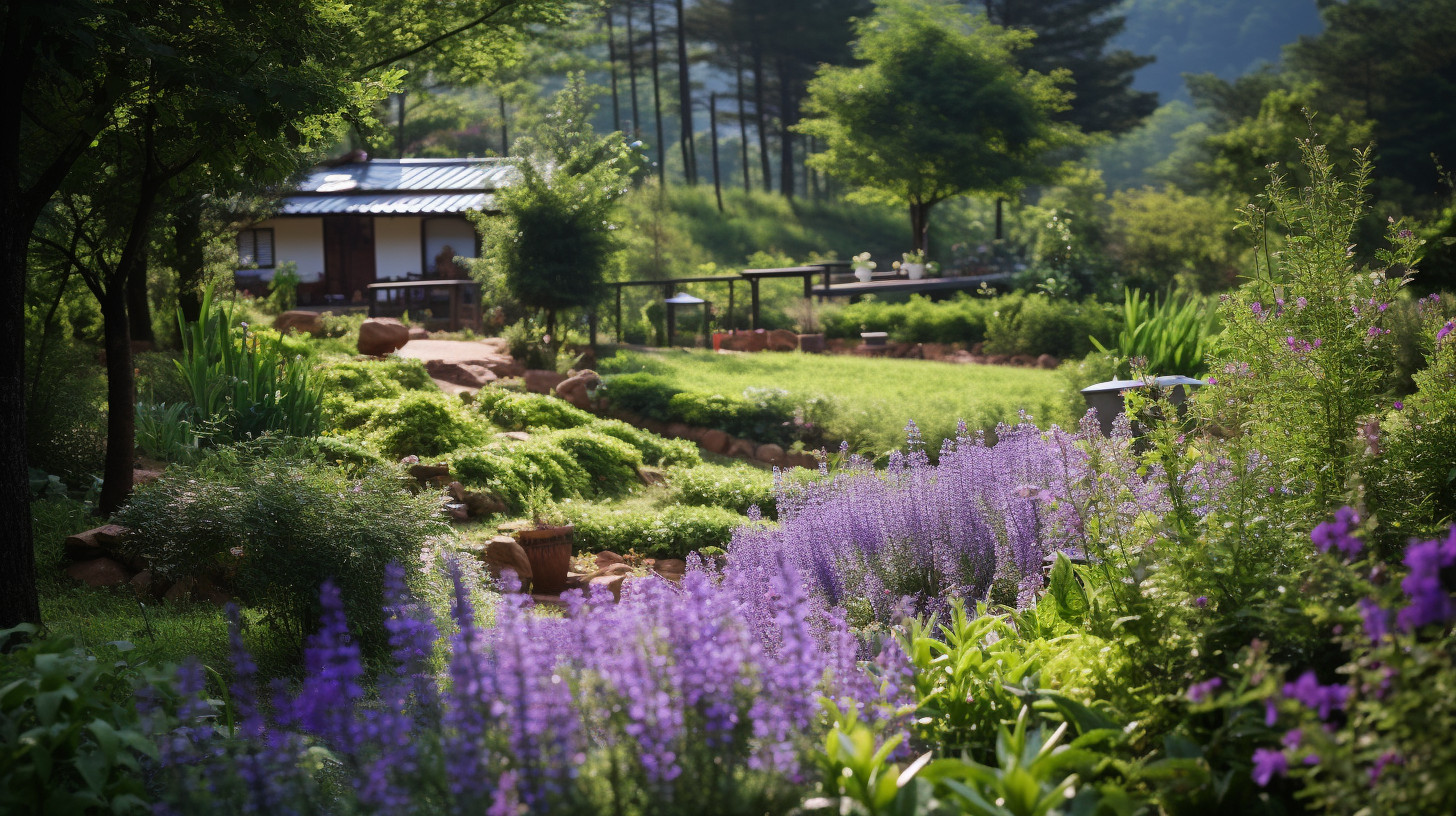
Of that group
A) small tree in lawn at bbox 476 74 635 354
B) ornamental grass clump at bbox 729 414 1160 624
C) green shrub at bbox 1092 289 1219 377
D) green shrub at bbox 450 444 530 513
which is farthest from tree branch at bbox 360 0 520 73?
green shrub at bbox 1092 289 1219 377

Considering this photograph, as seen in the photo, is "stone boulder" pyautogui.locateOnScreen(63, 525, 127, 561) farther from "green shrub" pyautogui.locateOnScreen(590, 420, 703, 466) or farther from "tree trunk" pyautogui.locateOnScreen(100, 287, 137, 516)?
"green shrub" pyautogui.locateOnScreen(590, 420, 703, 466)

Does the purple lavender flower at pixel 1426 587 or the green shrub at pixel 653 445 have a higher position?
the purple lavender flower at pixel 1426 587

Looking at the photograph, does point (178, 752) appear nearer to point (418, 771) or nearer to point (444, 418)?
point (418, 771)

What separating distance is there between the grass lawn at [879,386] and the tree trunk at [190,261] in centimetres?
459

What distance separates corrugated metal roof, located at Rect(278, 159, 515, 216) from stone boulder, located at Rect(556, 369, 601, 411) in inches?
434

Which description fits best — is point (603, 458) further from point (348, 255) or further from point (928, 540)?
point (348, 255)

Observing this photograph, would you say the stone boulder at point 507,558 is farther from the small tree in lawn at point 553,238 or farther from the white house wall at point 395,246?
the white house wall at point 395,246

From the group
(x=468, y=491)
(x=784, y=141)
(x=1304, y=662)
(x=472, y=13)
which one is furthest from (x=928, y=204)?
Result: (x=1304, y=662)

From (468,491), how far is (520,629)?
4953 millimetres

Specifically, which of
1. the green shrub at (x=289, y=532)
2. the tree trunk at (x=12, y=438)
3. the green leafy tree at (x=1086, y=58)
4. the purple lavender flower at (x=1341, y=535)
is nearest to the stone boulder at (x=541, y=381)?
the green shrub at (x=289, y=532)

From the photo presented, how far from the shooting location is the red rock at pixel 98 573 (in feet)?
15.9

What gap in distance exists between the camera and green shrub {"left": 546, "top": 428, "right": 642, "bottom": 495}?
783 cm

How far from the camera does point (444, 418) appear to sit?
7992 mm

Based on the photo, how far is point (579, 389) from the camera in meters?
10.4
